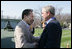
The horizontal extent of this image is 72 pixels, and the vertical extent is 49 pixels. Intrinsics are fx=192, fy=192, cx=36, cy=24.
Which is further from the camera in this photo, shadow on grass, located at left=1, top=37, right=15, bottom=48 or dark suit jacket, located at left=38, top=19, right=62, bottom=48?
shadow on grass, located at left=1, top=37, right=15, bottom=48

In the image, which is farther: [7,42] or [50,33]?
[7,42]

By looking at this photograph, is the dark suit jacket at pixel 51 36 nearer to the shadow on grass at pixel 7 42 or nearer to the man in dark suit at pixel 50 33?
the man in dark suit at pixel 50 33

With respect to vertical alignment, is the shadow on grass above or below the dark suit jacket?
below

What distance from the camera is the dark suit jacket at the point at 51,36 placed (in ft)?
8.48

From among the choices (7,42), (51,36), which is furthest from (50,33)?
(7,42)

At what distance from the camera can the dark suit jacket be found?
259 cm

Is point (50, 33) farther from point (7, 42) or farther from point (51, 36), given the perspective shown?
point (7, 42)

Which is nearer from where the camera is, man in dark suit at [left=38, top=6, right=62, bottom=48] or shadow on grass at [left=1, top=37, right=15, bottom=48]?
man in dark suit at [left=38, top=6, right=62, bottom=48]

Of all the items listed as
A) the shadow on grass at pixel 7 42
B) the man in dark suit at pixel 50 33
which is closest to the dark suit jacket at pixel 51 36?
the man in dark suit at pixel 50 33

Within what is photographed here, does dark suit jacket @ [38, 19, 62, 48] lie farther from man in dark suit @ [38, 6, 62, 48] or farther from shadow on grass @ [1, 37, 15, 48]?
shadow on grass @ [1, 37, 15, 48]

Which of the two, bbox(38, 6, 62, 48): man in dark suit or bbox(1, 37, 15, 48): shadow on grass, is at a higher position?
bbox(38, 6, 62, 48): man in dark suit

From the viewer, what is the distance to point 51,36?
102 inches

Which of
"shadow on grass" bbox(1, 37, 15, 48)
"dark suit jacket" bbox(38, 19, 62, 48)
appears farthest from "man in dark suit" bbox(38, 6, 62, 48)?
"shadow on grass" bbox(1, 37, 15, 48)

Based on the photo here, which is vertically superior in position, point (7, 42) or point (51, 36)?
point (51, 36)
